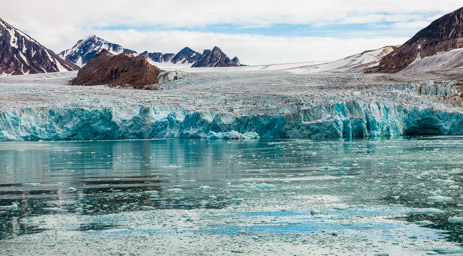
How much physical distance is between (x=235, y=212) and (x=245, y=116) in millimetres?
23992

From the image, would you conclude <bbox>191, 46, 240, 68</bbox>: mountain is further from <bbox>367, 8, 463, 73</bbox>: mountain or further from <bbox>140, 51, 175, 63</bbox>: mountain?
<bbox>367, 8, 463, 73</bbox>: mountain

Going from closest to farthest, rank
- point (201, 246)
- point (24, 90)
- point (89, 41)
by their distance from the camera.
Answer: point (201, 246) < point (24, 90) < point (89, 41)

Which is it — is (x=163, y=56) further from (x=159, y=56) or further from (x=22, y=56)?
(x=22, y=56)

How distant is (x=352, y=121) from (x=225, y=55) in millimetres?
117654

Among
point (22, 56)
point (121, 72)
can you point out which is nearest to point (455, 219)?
point (121, 72)

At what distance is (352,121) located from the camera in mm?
28328

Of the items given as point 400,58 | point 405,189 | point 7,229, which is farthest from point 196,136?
point 400,58

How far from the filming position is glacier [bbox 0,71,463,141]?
28297 mm

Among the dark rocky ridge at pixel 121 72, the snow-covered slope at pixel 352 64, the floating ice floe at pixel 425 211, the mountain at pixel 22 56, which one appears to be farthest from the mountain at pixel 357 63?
the mountain at pixel 22 56

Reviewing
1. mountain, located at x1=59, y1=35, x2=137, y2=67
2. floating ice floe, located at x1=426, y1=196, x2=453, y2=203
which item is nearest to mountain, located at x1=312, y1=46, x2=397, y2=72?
floating ice floe, located at x1=426, y1=196, x2=453, y2=203

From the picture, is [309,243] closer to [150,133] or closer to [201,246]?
[201,246]

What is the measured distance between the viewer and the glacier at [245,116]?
2830 centimetres

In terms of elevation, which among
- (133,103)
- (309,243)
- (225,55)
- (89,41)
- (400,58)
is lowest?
(309,243)

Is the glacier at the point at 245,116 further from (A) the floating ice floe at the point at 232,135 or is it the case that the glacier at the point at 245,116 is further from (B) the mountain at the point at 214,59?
(B) the mountain at the point at 214,59
